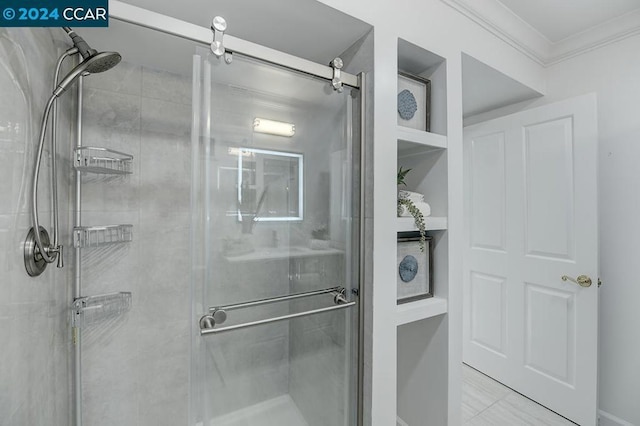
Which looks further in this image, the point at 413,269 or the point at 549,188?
the point at 549,188

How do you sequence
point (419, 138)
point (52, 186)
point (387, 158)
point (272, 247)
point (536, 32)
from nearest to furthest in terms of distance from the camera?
1. point (52, 186)
2. point (272, 247)
3. point (387, 158)
4. point (419, 138)
5. point (536, 32)

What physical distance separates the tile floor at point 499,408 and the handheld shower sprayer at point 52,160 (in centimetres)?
236

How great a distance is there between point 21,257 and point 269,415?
1064mm

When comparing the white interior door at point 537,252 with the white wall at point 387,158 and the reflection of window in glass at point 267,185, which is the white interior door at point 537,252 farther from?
the reflection of window in glass at point 267,185

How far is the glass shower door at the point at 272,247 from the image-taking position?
3.20 ft

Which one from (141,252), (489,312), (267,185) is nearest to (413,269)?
(267,185)

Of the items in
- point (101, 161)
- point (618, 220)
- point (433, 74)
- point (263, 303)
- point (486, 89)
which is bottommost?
point (263, 303)

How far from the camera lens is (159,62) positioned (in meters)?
1.40

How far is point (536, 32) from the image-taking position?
5.96 ft

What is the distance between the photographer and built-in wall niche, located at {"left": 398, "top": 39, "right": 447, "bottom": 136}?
4.56ft

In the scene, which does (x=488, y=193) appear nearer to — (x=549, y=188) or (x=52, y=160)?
(x=549, y=188)

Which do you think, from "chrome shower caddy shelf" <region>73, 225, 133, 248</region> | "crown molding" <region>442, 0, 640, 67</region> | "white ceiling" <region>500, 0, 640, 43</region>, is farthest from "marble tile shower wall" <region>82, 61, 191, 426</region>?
"white ceiling" <region>500, 0, 640, 43</region>

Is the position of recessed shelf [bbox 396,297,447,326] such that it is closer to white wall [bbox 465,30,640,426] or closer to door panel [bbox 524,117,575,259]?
door panel [bbox 524,117,575,259]

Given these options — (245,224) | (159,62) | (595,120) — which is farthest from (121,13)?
(595,120)
